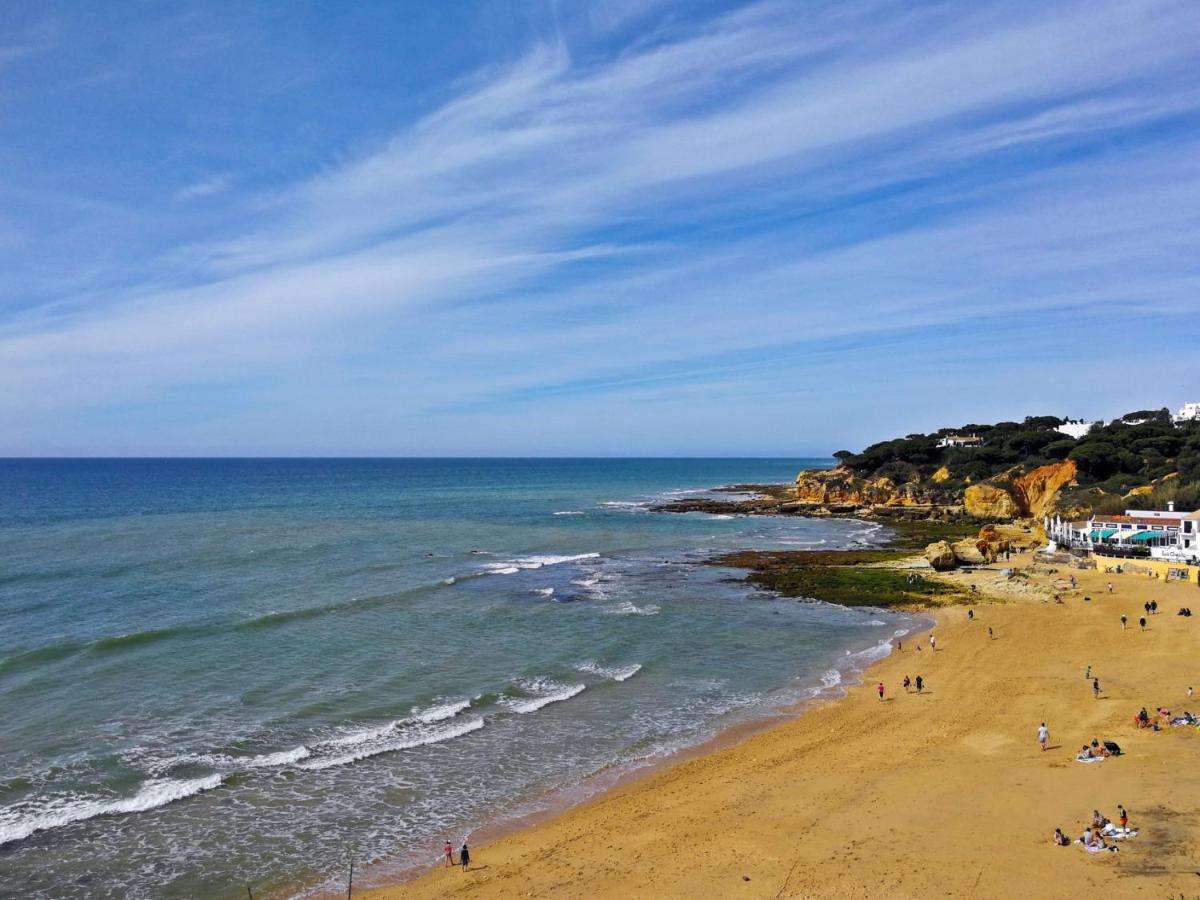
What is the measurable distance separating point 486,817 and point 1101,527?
45.4m

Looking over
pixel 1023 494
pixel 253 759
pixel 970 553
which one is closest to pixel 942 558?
pixel 970 553

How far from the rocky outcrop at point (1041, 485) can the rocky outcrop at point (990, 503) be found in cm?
117

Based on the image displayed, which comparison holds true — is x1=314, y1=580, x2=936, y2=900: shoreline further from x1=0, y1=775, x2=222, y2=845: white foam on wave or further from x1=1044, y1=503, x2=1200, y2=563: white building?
x1=1044, y1=503, x2=1200, y2=563: white building

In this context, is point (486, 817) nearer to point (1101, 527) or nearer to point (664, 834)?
point (664, 834)

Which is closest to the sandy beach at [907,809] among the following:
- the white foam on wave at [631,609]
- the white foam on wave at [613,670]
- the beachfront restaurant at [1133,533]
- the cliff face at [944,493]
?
the white foam on wave at [613,670]

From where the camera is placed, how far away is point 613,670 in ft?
91.7

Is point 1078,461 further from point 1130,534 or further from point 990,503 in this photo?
point 1130,534

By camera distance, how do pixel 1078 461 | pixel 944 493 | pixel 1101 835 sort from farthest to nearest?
pixel 944 493, pixel 1078 461, pixel 1101 835

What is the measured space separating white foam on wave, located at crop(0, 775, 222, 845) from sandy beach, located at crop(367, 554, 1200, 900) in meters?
6.57

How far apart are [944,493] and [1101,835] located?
81996 mm

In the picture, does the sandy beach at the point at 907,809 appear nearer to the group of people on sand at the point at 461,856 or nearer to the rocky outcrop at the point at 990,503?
the group of people on sand at the point at 461,856

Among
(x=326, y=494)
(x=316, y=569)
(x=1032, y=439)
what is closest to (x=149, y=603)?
(x=316, y=569)

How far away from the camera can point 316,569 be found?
4797 centimetres

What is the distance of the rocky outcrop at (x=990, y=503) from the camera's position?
250 feet
